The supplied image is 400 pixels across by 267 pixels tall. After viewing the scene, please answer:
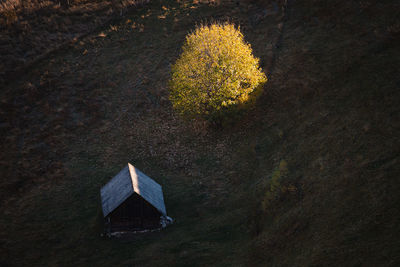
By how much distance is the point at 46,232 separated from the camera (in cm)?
2711

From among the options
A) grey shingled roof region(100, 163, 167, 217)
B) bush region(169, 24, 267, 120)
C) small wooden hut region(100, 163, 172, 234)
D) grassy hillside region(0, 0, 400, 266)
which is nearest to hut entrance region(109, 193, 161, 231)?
small wooden hut region(100, 163, 172, 234)

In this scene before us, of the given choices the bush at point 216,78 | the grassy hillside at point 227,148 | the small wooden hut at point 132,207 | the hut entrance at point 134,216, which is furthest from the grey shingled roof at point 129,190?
the bush at point 216,78

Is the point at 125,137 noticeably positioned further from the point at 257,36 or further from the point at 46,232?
the point at 257,36

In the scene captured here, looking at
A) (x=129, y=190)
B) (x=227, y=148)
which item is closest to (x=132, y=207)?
(x=129, y=190)

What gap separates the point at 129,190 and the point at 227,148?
43.2 ft

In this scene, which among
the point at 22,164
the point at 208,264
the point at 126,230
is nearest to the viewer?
the point at 208,264

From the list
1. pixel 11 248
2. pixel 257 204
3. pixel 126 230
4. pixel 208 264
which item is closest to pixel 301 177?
pixel 257 204

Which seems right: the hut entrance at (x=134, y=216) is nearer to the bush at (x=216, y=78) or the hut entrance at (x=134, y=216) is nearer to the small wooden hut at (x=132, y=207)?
the small wooden hut at (x=132, y=207)

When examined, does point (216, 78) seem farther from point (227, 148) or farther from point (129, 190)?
point (129, 190)

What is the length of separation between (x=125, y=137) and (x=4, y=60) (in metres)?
23.9

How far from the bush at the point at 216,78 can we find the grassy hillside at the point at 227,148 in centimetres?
298

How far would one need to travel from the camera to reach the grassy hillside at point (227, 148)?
906 inches

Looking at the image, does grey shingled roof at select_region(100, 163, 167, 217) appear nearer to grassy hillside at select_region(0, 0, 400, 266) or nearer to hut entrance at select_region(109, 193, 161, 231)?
hut entrance at select_region(109, 193, 161, 231)

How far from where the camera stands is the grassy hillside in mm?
23016
